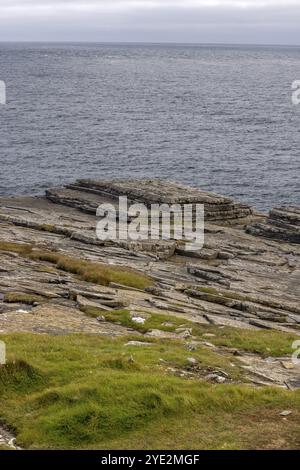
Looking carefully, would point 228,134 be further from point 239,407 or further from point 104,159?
point 239,407

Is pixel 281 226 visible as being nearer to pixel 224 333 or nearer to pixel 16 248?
pixel 16 248

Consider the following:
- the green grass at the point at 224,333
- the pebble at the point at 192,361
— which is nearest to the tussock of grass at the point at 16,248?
the green grass at the point at 224,333

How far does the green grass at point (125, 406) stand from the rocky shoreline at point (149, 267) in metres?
5.32

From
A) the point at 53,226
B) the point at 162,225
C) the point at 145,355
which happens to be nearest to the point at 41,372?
the point at 145,355

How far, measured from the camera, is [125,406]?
23.1 metres

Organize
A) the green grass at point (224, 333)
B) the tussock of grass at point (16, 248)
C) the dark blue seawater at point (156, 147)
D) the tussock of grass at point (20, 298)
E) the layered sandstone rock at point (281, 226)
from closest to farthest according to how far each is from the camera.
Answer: the green grass at point (224, 333)
the tussock of grass at point (20, 298)
the tussock of grass at point (16, 248)
the layered sandstone rock at point (281, 226)
the dark blue seawater at point (156, 147)

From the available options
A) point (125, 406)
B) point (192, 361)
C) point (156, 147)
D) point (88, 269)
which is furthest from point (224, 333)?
point (156, 147)

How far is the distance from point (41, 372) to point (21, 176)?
86.2 meters

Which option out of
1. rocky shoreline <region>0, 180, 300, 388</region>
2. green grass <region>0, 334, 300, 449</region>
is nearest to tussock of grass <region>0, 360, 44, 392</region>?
green grass <region>0, 334, 300, 449</region>

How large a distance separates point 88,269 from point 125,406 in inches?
1025

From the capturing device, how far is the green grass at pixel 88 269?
47406 millimetres

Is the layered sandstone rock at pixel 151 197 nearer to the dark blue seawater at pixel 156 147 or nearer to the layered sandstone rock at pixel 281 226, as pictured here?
the layered sandstone rock at pixel 281 226

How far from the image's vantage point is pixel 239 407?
2427 cm

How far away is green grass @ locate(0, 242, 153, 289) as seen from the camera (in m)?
47.4
